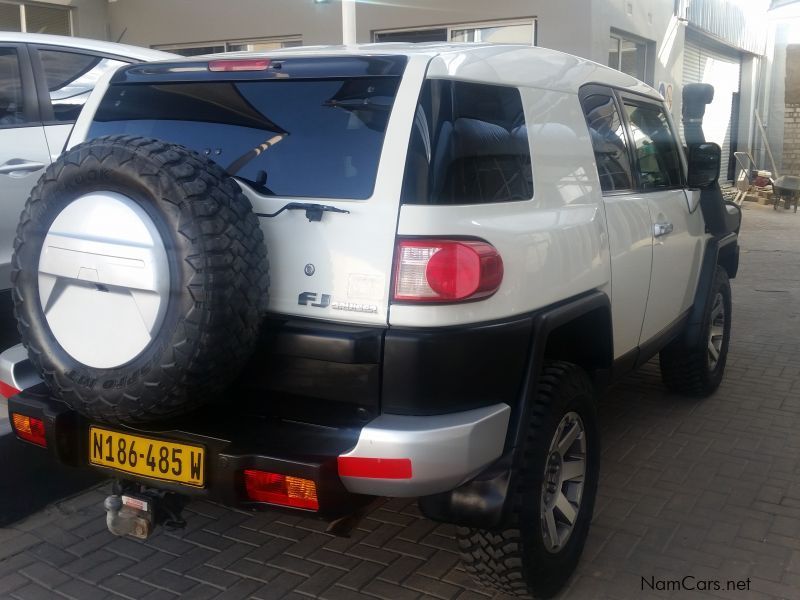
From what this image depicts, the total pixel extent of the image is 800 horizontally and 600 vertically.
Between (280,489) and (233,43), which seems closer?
(280,489)

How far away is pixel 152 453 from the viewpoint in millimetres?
2650

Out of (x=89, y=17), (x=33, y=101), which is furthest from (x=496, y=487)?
(x=89, y=17)

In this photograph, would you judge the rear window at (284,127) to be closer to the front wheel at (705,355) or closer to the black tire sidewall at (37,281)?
the black tire sidewall at (37,281)

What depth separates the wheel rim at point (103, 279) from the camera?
95.5 inches

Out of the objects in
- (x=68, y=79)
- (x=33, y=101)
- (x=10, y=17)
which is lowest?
(x=33, y=101)

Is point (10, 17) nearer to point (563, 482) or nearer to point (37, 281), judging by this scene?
point (37, 281)

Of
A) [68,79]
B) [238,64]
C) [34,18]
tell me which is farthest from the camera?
[34,18]

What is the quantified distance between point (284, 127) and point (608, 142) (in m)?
1.56

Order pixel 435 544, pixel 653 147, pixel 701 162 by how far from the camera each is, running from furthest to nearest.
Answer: pixel 701 162
pixel 653 147
pixel 435 544

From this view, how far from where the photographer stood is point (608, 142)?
369cm

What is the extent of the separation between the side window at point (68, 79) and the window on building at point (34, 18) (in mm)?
7300

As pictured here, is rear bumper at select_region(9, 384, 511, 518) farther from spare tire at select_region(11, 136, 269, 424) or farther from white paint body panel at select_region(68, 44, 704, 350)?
white paint body panel at select_region(68, 44, 704, 350)

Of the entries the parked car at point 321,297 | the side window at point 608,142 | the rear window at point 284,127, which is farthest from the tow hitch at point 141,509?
the side window at point 608,142
